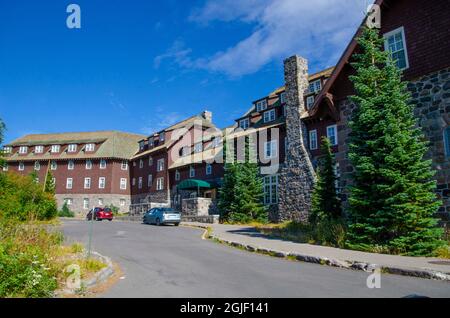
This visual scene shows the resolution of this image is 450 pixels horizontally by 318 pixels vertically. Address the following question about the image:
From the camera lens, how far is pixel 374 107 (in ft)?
43.5

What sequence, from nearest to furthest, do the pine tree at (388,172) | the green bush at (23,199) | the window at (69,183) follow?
the pine tree at (388,172) < the green bush at (23,199) < the window at (69,183)

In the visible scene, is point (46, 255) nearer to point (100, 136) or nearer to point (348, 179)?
point (348, 179)

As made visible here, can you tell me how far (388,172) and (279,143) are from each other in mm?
20088

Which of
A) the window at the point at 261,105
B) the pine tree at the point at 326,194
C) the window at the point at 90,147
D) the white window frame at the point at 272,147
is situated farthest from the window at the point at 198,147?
the pine tree at the point at 326,194

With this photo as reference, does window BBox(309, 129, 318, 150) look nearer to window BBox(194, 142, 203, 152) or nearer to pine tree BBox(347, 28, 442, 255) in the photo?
A: pine tree BBox(347, 28, 442, 255)

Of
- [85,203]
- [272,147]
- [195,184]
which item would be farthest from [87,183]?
[272,147]

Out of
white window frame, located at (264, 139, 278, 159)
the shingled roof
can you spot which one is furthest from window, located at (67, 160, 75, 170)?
white window frame, located at (264, 139, 278, 159)

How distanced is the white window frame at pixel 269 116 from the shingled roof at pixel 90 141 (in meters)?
28.9

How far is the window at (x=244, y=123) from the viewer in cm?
3784

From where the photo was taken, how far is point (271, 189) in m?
31.6

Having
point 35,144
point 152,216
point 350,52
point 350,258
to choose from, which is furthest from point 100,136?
point 350,258

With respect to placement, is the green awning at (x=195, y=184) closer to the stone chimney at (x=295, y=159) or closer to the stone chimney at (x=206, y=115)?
the stone chimney at (x=295, y=159)

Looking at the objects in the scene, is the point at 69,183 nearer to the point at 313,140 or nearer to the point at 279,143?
the point at 279,143
